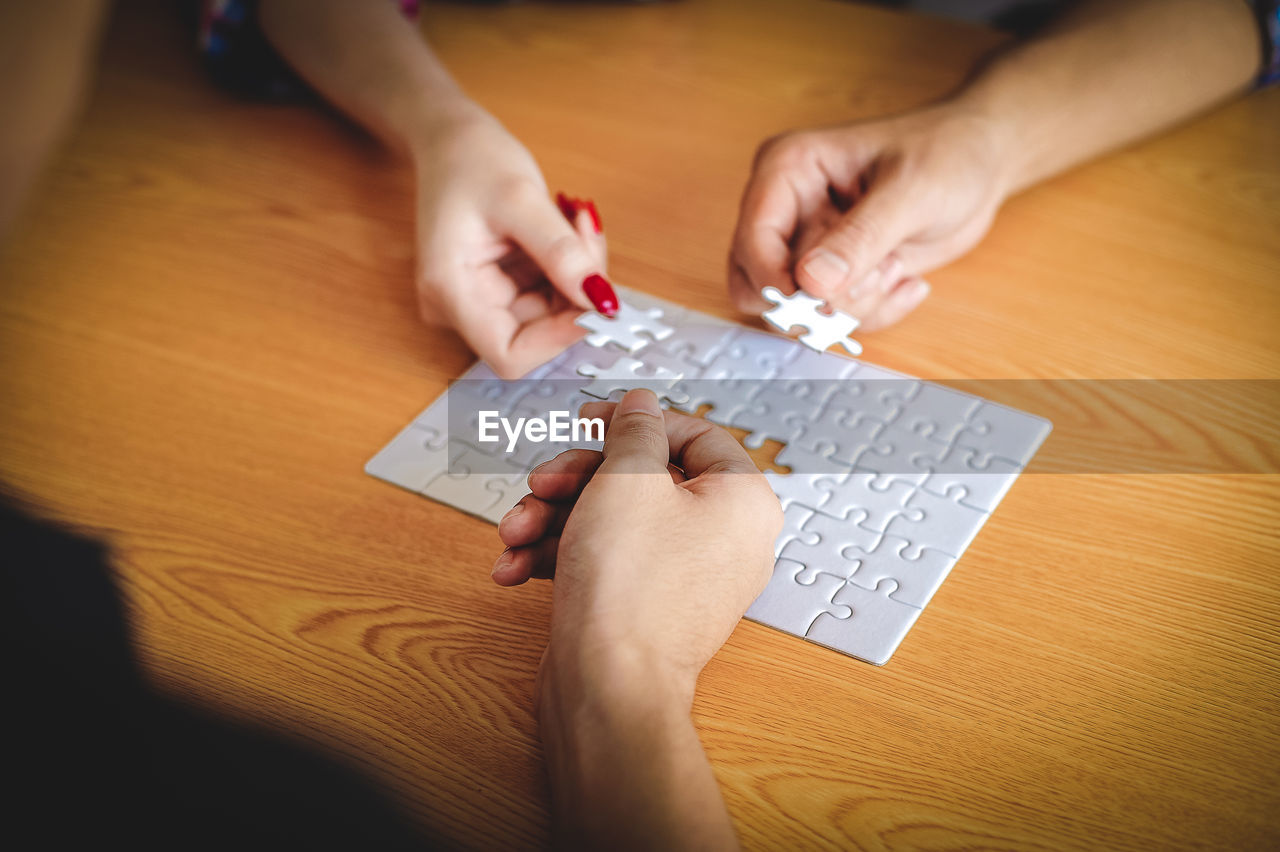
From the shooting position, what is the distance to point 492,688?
0.86m

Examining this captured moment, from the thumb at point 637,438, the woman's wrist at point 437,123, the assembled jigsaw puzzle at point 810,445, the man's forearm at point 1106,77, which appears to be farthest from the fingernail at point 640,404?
the man's forearm at point 1106,77

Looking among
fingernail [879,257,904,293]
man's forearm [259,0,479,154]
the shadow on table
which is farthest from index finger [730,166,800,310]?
the shadow on table

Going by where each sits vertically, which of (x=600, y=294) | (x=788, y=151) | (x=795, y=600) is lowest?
(x=795, y=600)

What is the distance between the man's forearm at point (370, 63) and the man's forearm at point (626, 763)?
3.02ft

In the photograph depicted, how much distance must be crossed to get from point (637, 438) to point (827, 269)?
40 cm

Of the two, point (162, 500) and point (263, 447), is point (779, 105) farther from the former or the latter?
point (162, 500)

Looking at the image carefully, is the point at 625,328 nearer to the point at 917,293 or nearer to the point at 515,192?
the point at 515,192

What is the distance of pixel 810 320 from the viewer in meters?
1.12

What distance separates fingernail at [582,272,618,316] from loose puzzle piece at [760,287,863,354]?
185 millimetres

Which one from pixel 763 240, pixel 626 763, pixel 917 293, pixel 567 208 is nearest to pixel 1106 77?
pixel 917 293

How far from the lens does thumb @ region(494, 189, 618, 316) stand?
3.82 ft

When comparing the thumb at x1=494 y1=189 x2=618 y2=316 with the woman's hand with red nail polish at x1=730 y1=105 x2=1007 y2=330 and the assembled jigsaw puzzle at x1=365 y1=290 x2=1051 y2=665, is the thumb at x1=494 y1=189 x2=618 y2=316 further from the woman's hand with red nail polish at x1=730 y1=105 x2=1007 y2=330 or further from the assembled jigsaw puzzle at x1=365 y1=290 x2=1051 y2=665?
the woman's hand with red nail polish at x1=730 y1=105 x2=1007 y2=330

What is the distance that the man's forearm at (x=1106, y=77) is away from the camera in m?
1.42

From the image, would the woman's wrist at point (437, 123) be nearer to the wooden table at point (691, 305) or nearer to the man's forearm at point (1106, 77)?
the wooden table at point (691, 305)
